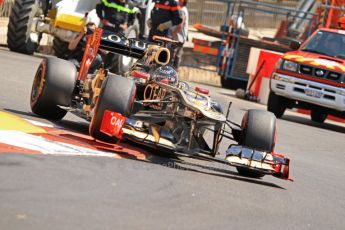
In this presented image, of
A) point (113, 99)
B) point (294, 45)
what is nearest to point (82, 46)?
point (294, 45)

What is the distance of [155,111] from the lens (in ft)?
39.8

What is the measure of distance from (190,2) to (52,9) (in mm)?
17207

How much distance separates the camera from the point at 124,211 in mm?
8383

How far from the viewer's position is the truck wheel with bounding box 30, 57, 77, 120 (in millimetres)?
12852

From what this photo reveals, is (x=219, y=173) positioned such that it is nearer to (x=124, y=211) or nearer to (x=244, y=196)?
(x=244, y=196)

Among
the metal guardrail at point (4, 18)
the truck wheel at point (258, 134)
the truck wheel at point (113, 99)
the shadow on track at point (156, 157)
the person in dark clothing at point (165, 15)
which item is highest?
the truck wheel at point (113, 99)

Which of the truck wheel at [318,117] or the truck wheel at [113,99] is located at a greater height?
the truck wheel at [113,99]

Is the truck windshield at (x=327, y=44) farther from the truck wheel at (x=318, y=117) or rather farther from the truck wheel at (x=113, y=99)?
the truck wheel at (x=113, y=99)

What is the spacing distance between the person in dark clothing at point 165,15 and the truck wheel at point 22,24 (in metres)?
2.53

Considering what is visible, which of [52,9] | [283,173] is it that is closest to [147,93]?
[283,173]

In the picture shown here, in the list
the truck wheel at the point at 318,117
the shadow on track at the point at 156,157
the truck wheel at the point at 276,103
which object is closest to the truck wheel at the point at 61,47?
the truck wheel at the point at 276,103

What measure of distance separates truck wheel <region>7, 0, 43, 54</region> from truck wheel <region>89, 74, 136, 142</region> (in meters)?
12.8

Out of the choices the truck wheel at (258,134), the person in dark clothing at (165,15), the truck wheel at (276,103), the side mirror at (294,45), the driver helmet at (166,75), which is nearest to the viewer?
the truck wheel at (258,134)

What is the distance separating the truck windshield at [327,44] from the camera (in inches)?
888
